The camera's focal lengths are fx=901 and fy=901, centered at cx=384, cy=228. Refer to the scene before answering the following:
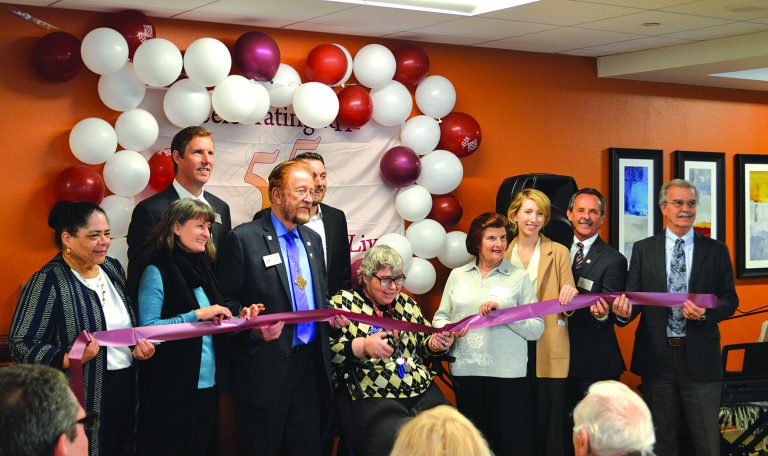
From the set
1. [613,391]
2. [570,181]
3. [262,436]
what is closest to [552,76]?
[570,181]

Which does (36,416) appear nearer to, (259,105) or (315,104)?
(259,105)

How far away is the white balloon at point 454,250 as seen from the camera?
6324mm

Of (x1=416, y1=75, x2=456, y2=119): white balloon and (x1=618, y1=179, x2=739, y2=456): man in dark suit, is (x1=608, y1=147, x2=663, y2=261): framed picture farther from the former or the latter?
(x1=618, y1=179, x2=739, y2=456): man in dark suit

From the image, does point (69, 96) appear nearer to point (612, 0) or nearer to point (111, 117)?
point (111, 117)

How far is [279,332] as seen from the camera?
4441mm

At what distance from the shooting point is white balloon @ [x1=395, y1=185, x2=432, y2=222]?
614cm

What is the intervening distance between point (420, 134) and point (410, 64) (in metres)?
0.48

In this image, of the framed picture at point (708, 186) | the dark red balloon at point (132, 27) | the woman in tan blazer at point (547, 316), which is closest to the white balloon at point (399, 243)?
the woman in tan blazer at point (547, 316)

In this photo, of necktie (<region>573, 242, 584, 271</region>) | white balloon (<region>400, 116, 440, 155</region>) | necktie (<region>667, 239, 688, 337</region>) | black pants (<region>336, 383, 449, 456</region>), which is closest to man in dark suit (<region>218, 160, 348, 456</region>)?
black pants (<region>336, 383, 449, 456</region>)

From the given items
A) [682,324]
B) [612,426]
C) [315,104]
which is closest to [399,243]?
[315,104]

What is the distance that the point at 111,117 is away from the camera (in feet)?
17.7

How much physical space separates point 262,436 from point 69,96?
231cm

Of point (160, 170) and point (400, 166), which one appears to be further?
point (400, 166)

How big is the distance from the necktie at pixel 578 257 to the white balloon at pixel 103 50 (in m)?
2.96
